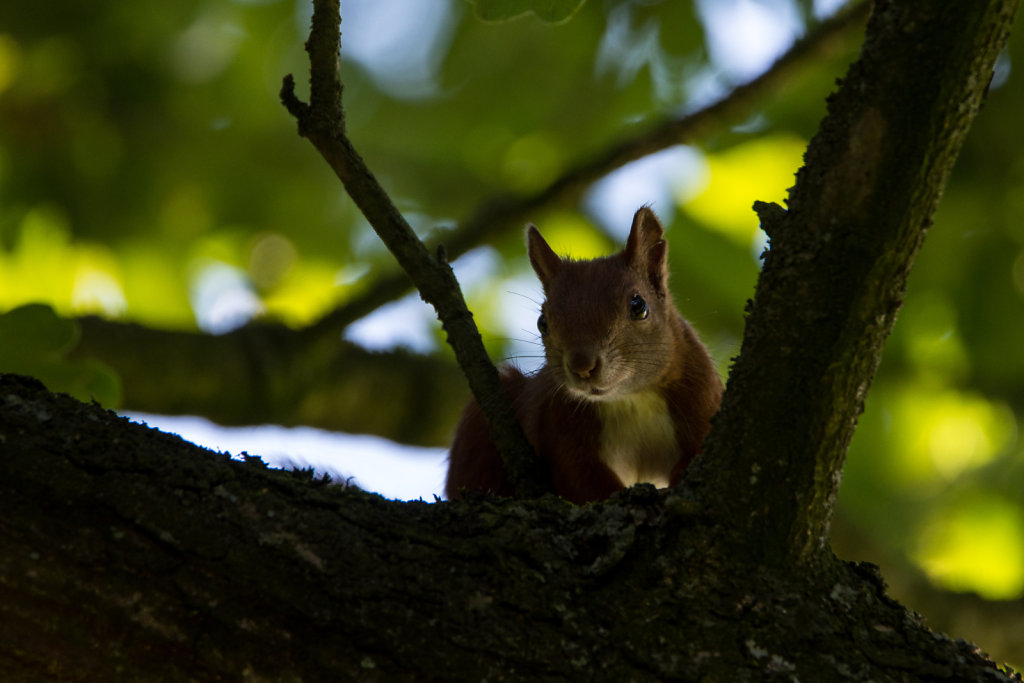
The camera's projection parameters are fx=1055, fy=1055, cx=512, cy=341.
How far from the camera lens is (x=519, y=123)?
5.66 meters

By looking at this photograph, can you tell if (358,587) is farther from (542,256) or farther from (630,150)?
(630,150)

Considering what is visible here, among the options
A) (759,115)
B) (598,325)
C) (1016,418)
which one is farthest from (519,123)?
(1016,418)

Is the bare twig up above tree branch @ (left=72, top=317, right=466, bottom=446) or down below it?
above

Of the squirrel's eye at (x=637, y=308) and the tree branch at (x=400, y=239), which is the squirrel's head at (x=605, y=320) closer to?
the squirrel's eye at (x=637, y=308)

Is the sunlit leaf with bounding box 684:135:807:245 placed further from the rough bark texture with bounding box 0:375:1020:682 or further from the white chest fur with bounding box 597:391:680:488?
the rough bark texture with bounding box 0:375:1020:682

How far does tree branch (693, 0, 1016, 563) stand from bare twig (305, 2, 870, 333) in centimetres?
231

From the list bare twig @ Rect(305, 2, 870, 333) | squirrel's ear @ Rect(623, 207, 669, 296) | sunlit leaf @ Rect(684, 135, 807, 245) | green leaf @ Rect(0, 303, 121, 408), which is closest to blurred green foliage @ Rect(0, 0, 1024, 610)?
sunlit leaf @ Rect(684, 135, 807, 245)

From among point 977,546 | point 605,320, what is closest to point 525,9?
point 605,320

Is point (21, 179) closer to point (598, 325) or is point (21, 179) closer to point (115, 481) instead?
point (598, 325)

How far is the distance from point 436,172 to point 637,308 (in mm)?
2563

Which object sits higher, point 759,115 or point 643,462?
point 759,115

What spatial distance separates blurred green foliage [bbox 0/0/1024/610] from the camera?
499 cm

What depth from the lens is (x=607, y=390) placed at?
334 cm

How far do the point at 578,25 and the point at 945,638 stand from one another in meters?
3.84
